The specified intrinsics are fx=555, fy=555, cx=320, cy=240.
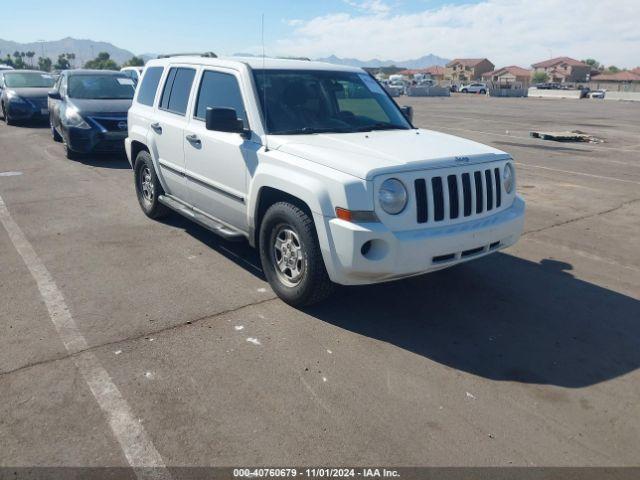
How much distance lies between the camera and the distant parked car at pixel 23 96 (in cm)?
1641

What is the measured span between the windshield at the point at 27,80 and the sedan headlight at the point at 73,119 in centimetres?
723

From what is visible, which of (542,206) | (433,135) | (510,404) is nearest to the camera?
(510,404)

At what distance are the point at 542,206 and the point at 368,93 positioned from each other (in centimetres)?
394

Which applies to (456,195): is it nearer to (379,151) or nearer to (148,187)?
(379,151)

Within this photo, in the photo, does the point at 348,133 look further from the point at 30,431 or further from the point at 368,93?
the point at 30,431

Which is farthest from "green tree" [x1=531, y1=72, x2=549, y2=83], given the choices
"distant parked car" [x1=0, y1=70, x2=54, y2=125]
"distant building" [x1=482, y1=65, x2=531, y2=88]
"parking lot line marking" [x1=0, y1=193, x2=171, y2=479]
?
"parking lot line marking" [x1=0, y1=193, x2=171, y2=479]

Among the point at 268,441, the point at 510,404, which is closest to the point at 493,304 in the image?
the point at 510,404

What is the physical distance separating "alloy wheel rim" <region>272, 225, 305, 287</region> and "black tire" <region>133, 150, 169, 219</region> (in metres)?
2.62

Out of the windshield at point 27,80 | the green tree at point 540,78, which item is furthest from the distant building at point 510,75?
the windshield at point 27,80

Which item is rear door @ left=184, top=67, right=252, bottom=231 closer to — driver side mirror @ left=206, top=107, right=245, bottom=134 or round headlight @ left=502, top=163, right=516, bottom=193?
driver side mirror @ left=206, top=107, right=245, bottom=134

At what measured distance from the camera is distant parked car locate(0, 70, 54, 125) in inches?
646

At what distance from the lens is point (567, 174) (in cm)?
1111

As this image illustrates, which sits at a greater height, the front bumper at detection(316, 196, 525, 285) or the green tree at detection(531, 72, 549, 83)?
the green tree at detection(531, 72, 549, 83)

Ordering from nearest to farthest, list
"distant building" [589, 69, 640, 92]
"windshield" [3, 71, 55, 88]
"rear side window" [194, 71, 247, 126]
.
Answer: "rear side window" [194, 71, 247, 126] → "windshield" [3, 71, 55, 88] → "distant building" [589, 69, 640, 92]
